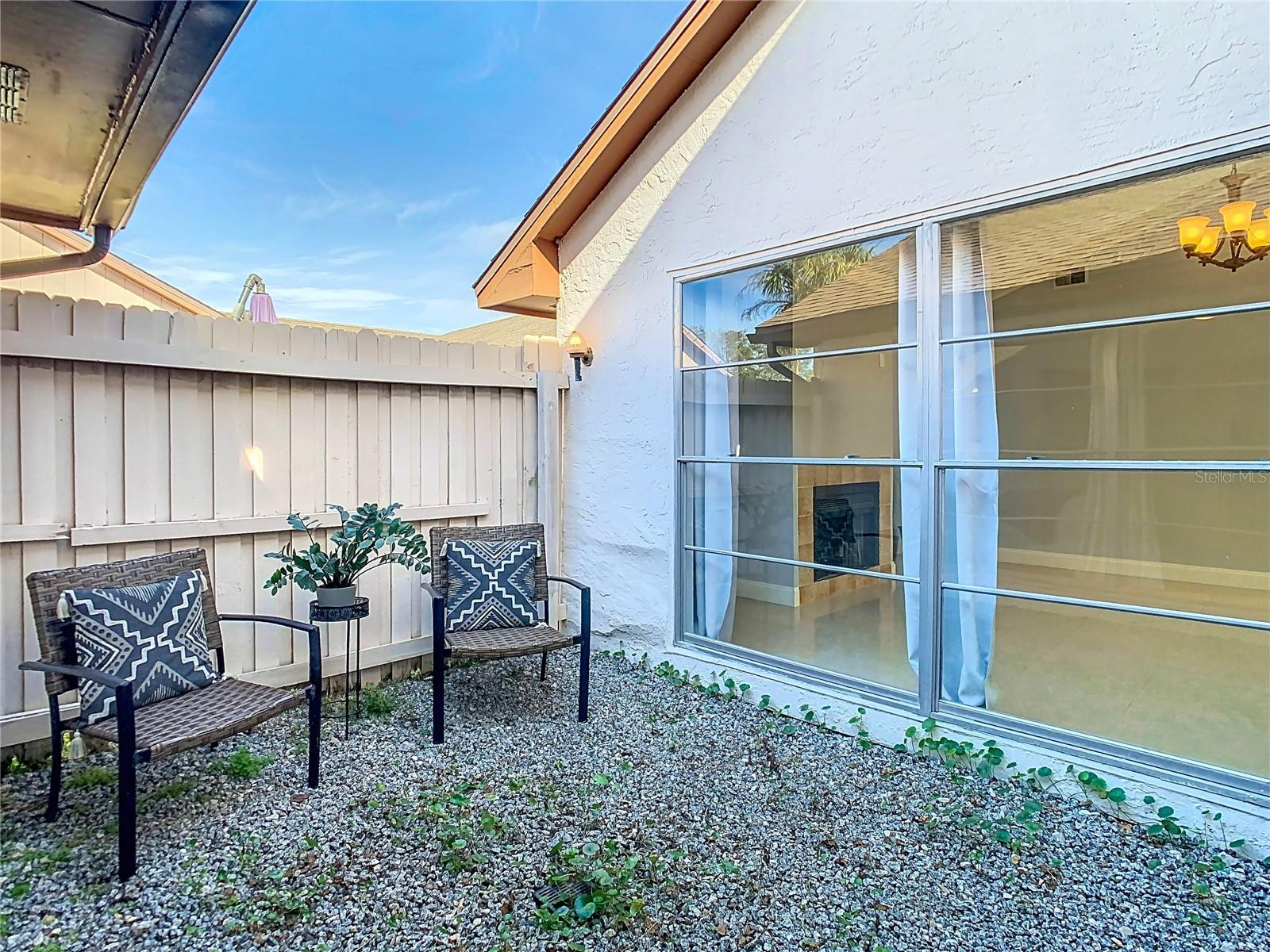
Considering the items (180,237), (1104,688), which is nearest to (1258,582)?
(1104,688)

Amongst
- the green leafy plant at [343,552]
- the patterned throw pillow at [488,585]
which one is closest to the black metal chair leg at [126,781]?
the green leafy plant at [343,552]

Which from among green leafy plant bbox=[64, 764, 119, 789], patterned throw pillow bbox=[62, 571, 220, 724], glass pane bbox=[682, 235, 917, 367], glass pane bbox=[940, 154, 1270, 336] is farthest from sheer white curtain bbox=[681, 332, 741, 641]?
green leafy plant bbox=[64, 764, 119, 789]

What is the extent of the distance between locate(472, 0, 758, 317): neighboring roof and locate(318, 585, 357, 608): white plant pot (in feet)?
8.69

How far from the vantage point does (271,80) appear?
1044cm

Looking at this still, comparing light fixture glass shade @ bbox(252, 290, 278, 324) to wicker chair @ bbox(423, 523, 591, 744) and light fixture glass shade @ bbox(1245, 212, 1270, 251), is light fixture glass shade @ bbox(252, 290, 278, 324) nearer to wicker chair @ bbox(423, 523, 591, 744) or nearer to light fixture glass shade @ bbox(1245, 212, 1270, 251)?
wicker chair @ bbox(423, 523, 591, 744)

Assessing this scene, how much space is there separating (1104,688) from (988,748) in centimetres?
101

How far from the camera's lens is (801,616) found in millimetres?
3967

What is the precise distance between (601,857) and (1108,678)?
3.05m

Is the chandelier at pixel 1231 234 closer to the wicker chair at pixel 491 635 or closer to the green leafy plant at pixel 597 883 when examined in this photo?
the wicker chair at pixel 491 635

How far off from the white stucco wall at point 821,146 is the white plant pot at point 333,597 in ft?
6.15

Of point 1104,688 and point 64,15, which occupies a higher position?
point 64,15

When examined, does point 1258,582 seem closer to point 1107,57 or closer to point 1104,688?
point 1104,688

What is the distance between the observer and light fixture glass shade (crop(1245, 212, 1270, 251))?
2.66 metres

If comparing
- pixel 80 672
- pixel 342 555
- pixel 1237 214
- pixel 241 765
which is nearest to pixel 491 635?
pixel 342 555
